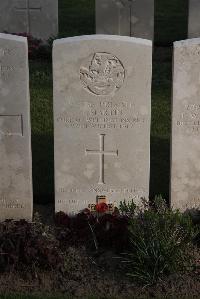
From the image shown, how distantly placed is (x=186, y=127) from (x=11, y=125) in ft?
5.80

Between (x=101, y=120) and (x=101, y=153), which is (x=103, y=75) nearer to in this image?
(x=101, y=120)

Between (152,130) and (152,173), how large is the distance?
1.43 metres

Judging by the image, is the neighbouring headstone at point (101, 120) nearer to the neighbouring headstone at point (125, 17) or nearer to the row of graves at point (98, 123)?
the row of graves at point (98, 123)

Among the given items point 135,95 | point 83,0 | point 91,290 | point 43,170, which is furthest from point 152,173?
point 83,0

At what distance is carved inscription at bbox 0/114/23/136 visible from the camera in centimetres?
676


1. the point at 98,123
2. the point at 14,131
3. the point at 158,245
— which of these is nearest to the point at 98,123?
the point at 98,123

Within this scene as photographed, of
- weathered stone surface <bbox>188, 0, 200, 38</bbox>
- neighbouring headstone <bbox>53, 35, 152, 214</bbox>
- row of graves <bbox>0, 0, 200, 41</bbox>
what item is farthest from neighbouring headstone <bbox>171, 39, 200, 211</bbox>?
weathered stone surface <bbox>188, 0, 200, 38</bbox>

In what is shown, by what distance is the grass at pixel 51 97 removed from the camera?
8273 mm

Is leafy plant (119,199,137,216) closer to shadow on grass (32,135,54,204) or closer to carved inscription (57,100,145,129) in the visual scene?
carved inscription (57,100,145,129)

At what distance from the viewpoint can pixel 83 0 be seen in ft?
Result: 59.2

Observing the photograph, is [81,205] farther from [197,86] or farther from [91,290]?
[197,86]

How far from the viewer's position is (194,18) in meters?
13.1

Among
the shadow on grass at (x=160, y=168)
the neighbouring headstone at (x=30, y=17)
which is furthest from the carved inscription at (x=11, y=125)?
the neighbouring headstone at (x=30, y=17)

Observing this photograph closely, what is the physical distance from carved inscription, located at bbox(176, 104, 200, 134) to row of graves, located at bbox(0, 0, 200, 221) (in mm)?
10
